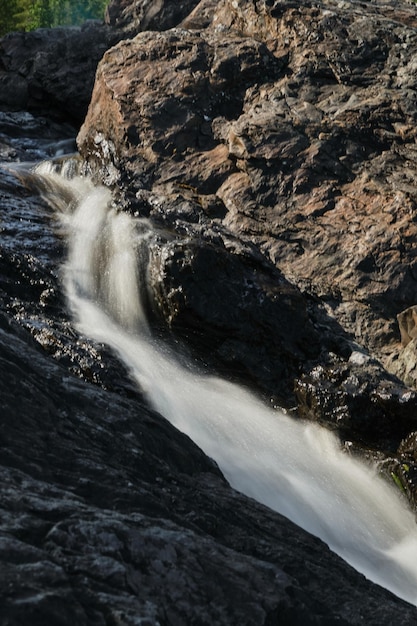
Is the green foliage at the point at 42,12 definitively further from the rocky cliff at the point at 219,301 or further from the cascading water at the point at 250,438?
the cascading water at the point at 250,438

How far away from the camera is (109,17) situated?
2736 centimetres

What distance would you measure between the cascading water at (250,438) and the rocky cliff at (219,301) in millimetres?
411

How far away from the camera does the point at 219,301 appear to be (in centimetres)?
1041

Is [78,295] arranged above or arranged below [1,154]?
below

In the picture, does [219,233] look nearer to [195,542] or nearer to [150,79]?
[150,79]

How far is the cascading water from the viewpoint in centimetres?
735

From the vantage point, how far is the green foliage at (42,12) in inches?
1613

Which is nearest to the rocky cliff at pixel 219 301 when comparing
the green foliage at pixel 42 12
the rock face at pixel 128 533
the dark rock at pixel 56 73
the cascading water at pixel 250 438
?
the rock face at pixel 128 533

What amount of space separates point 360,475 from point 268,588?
18.3 feet

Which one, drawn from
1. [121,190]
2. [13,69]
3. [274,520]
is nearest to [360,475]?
[274,520]

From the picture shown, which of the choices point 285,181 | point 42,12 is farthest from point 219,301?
point 42,12

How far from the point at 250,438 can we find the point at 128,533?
194 inches

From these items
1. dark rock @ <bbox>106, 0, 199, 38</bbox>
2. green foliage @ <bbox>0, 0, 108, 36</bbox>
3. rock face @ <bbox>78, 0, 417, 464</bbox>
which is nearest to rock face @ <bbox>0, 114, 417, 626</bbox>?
rock face @ <bbox>78, 0, 417, 464</bbox>

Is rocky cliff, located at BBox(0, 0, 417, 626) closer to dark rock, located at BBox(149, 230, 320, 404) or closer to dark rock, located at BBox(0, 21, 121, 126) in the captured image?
dark rock, located at BBox(149, 230, 320, 404)
